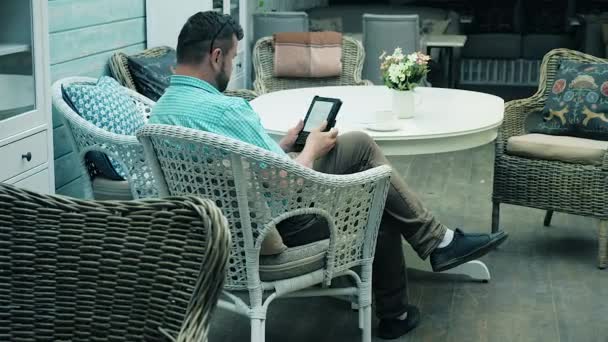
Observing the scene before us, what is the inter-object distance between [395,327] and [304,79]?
2685 millimetres

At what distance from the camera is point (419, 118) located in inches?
144

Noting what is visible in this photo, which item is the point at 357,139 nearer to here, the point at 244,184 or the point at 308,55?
the point at 244,184

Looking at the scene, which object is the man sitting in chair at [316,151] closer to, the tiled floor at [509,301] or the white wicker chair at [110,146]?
the tiled floor at [509,301]

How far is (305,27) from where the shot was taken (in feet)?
22.0

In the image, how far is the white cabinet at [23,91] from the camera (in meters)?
2.71

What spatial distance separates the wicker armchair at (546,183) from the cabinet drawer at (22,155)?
2074 millimetres

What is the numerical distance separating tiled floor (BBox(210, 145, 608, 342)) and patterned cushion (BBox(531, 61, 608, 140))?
1.65 ft

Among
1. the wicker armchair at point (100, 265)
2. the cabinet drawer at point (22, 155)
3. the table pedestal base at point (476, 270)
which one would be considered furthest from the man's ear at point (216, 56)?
the table pedestal base at point (476, 270)

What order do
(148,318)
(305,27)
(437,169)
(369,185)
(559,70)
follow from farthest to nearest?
(305,27), (437,169), (559,70), (369,185), (148,318)

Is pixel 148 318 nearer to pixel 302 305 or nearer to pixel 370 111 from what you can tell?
pixel 302 305

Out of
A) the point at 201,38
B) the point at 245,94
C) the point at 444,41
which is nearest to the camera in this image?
the point at 201,38

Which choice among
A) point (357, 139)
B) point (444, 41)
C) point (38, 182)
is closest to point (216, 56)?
point (357, 139)

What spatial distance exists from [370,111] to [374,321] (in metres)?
0.86

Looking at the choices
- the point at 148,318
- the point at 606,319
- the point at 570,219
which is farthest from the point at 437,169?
the point at 148,318
